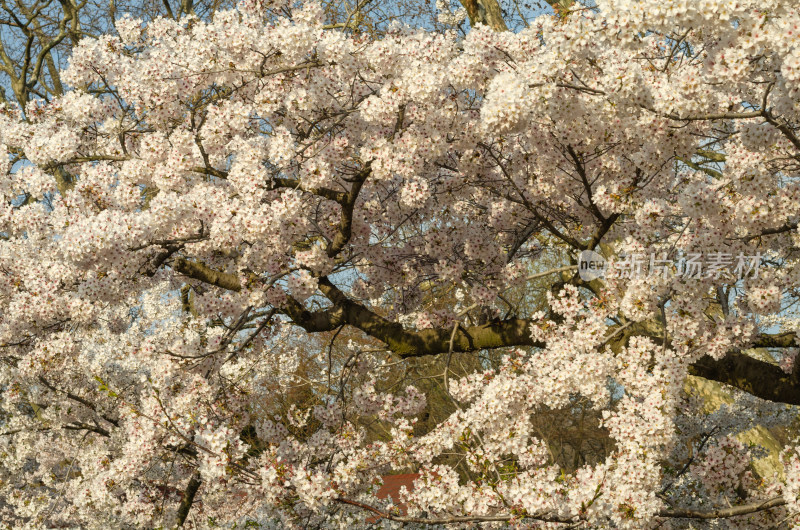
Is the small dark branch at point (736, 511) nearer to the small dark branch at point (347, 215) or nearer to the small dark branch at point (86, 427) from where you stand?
the small dark branch at point (347, 215)

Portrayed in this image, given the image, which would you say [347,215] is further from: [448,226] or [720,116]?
[720,116]

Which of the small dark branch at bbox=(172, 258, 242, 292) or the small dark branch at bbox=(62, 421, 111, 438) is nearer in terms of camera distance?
the small dark branch at bbox=(172, 258, 242, 292)

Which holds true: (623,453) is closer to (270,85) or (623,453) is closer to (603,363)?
(603,363)

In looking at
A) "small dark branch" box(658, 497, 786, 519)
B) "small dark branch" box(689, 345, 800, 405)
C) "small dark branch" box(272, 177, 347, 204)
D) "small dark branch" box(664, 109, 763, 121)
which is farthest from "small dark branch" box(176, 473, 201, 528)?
"small dark branch" box(664, 109, 763, 121)

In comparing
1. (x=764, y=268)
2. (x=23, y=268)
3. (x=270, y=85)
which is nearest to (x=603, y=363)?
(x=764, y=268)

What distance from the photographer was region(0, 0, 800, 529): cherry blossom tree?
486 cm

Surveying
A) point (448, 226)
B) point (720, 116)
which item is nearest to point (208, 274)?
point (448, 226)

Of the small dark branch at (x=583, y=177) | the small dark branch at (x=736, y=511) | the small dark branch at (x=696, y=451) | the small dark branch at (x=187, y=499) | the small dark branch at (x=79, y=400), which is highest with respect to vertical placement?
the small dark branch at (x=583, y=177)

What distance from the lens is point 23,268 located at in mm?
6297

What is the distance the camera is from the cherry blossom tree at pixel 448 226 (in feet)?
15.9

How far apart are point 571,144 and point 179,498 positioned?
688 centimetres

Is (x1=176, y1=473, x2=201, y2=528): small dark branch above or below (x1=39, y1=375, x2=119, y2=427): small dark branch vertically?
below

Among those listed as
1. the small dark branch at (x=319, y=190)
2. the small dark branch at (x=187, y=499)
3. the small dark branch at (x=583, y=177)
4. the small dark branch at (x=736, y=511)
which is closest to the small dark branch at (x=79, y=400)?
the small dark branch at (x=187, y=499)

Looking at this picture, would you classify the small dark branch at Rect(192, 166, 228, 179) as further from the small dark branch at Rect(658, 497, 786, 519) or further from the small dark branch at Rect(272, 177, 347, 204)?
the small dark branch at Rect(658, 497, 786, 519)
